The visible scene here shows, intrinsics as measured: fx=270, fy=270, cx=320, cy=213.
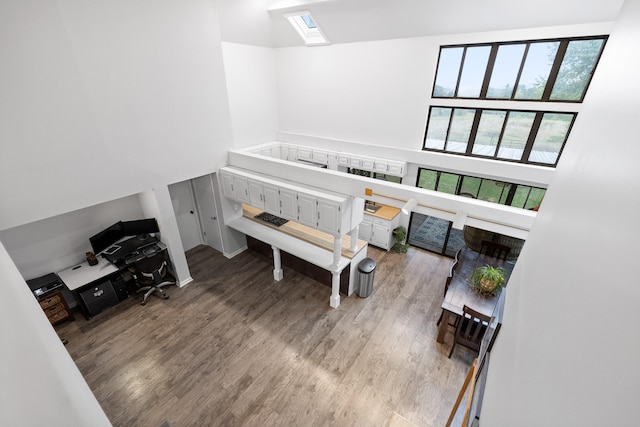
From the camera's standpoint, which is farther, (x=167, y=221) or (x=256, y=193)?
(x=256, y=193)

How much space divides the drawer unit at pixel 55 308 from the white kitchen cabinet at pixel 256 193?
3.53 meters

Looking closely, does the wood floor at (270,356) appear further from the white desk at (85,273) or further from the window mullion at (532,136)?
the window mullion at (532,136)

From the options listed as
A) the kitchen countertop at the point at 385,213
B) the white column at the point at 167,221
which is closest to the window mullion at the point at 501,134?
the kitchen countertop at the point at 385,213

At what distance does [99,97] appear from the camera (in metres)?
3.76

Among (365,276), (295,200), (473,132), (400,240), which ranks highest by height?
(473,132)

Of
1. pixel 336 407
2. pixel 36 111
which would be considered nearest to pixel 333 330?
pixel 336 407

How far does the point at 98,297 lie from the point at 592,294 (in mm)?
6322

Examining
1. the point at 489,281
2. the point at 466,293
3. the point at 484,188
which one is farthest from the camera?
the point at 484,188

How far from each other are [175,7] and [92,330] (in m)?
5.48

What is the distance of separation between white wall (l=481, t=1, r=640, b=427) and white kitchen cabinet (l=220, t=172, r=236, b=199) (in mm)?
5254

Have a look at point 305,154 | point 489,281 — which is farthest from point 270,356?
point 305,154

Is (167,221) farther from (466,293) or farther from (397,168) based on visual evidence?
(466,293)

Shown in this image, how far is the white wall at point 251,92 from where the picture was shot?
20.0 feet

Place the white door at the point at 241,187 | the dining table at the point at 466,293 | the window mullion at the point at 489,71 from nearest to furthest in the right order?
the dining table at the point at 466,293
the window mullion at the point at 489,71
the white door at the point at 241,187
